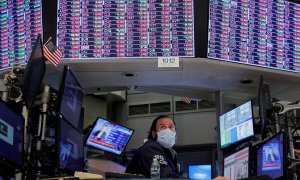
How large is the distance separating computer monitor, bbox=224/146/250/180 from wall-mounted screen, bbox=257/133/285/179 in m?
0.15

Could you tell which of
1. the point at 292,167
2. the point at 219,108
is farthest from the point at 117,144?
the point at 292,167

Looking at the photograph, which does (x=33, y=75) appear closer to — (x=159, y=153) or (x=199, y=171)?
(x=159, y=153)

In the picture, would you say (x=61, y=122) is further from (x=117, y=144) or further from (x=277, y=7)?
(x=117, y=144)

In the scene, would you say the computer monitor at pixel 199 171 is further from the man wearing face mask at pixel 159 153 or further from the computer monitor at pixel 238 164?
the man wearing face mask at pixel 159 153

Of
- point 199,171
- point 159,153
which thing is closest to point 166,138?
point 159,153

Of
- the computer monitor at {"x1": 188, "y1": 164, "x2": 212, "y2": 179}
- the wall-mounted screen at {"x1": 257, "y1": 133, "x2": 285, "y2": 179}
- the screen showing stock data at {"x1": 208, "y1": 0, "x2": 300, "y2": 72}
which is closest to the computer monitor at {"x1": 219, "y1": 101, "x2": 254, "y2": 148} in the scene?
the screen showing stock data at {"x1": 208, "y1": 0, "x2": 300, "y2": 72}

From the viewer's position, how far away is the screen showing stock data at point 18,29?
13.2 ft

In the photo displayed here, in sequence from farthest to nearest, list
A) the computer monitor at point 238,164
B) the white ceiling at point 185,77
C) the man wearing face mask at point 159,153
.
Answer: the white ceiling at point 185,77
the computer monitor at point 238,164
the man wearing face mask at point 159,153

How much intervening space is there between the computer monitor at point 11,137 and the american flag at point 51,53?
92 centimetres

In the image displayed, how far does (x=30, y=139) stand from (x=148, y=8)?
5.62ft

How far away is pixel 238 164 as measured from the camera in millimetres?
3768

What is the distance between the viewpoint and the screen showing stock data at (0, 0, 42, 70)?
13.2ft

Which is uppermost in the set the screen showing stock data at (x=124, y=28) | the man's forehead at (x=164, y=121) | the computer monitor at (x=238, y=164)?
the screen showing stock data at (x=124, y=28)

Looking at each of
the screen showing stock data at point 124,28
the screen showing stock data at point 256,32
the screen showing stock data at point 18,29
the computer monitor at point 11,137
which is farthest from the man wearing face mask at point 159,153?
the screen showing stock data at point 18,29
